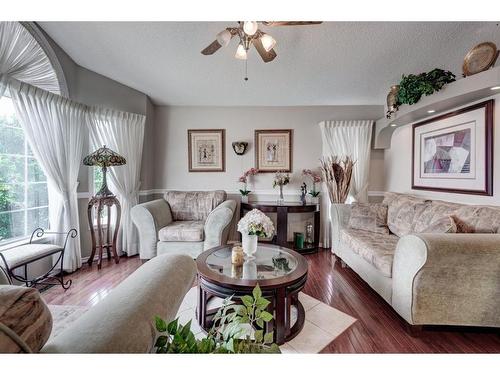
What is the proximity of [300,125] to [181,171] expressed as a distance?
2272 mm

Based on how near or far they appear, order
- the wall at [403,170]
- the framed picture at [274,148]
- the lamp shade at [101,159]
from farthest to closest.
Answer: the framed picture at [274,148] < the lamp shade at [101,159] < the wall at [403,170]

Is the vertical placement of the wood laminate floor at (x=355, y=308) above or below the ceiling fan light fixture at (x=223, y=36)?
below

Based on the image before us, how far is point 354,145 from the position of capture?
356cm

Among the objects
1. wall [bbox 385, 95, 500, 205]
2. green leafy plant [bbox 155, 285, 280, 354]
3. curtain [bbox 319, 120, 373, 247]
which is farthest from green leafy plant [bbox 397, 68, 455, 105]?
green leafy plant [bbox 155, 285, 280, 354]

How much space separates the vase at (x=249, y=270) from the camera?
1591 mm

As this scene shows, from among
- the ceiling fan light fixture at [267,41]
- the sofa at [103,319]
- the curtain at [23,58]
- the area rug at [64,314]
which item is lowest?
the area rug at [64,314]

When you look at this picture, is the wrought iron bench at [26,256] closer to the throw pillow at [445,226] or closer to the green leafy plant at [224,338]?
the green leafy plant at [224,338]

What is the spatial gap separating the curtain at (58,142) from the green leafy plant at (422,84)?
3.84 meters

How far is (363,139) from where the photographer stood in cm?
354

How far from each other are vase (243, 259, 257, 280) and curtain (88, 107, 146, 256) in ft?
7.13

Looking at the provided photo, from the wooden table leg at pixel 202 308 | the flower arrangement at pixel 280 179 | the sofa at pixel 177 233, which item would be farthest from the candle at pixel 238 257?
the flower arrangement at pixel 280 179

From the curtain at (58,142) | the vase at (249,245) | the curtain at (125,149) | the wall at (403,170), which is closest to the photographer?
the vase at (249,245)

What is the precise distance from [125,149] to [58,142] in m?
0.83
